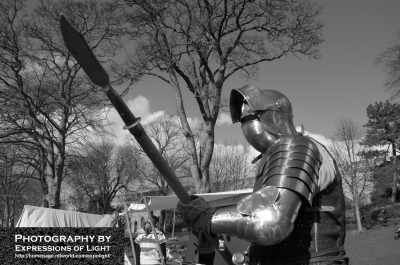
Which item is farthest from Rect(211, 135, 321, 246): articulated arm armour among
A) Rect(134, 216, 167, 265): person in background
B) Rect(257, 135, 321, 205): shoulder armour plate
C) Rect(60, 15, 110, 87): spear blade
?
Rect(134, 216, 167, 265): person in background

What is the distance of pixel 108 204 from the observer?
42.3 m

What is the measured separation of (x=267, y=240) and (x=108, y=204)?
42695mm

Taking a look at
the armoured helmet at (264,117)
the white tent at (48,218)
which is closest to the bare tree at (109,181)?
the white tent at (48,218)

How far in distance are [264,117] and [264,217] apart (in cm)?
92

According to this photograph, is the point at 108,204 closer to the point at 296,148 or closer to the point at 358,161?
the point at 358,161

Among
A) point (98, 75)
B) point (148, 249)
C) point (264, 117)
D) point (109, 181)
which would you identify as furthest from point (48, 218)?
point (109, 181)

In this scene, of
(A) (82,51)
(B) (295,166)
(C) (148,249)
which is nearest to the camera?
(A) (82,51)

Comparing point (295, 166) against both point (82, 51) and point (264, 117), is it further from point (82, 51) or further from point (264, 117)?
point (82, 51)

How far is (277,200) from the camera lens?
1829mm

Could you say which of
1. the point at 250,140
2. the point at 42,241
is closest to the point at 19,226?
the point at 42,241

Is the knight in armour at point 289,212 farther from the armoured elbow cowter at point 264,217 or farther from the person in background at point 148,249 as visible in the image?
the person in background at point 148,249

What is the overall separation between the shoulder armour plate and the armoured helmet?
0.38 metres

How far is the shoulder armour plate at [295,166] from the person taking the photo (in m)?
1.88

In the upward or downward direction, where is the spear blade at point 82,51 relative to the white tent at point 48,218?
upward
